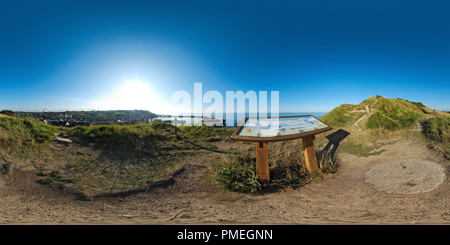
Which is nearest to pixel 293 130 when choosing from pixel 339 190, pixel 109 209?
pixel 339 190

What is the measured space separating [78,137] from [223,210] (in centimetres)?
896

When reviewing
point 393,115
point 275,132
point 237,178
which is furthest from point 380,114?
point 237,178

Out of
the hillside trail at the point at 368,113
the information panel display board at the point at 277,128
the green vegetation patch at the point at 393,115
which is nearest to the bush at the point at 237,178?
the information panel display board at the point at 277,128

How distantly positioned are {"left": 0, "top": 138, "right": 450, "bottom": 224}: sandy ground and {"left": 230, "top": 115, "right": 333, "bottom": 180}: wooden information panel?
2.80 feet

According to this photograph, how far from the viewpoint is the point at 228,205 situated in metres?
4.48

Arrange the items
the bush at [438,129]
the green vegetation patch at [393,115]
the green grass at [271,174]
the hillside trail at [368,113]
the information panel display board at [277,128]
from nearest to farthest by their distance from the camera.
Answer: the green grass at [271,174] → the information panel display board at [277,128] → the bush at [438,129] → the green vegetation patch at [393,115] → the hillside trail at [368,113]

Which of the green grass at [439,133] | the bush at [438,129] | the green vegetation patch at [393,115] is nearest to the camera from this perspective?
the green grass at [439,133]

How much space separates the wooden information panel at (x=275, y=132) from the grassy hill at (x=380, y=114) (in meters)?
4.04

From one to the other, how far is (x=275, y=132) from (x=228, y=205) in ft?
8.36

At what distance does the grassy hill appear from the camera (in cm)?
888

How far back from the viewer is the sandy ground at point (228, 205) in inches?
129

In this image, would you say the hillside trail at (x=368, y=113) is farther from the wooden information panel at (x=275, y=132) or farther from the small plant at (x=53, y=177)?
the small plant at (x=53, y=177)

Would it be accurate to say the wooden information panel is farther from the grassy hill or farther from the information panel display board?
the grassy hill

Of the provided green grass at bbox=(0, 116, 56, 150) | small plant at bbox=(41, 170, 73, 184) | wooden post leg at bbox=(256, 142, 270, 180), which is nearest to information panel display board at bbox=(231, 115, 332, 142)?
wooden post leg at bbox=(256, 142, 270, 180)
